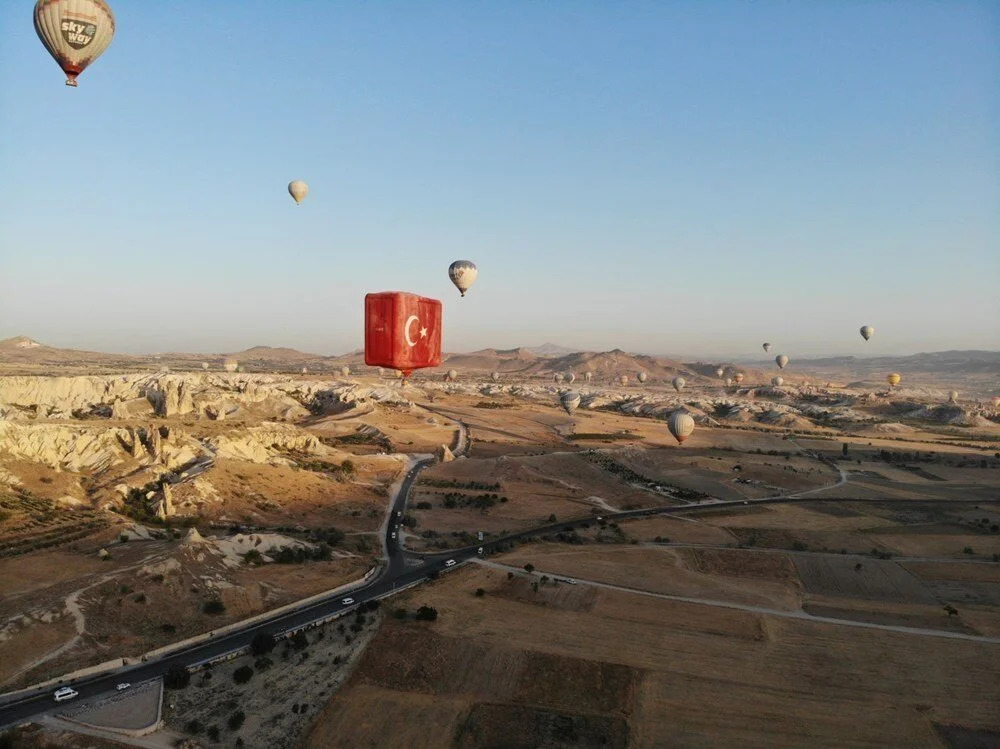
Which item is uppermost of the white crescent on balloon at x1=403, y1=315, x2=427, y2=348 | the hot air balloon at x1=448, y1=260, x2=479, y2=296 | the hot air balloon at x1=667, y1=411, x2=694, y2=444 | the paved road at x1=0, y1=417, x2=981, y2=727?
the hot air balloon at x1=448, y1=260, x2=479, y2=296

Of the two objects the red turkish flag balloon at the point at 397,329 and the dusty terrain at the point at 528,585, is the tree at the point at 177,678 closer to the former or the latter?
the dusty terrain at the point at 528,585

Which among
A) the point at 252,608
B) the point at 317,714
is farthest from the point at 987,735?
the point at 252,608

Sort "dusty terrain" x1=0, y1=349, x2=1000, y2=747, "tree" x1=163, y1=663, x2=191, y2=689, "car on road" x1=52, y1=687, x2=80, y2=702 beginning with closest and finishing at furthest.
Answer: "car on road" x1=52, y1=687, x2=80, y2=702
"dusty terrain" x1=0, y1=349, x2=1000, y2=747
"tree" x1=163, y1=663, x2=191, y2=689

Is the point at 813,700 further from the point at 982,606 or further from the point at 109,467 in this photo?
the point at 109,467

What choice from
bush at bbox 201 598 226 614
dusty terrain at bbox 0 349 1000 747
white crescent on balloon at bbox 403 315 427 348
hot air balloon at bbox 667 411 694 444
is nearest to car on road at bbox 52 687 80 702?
dusty terrain at bbox 0 349 1000 747

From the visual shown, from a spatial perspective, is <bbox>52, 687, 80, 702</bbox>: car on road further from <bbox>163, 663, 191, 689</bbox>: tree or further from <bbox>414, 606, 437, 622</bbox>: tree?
<bbox>414, 606, 437, 622</bbox>: tree

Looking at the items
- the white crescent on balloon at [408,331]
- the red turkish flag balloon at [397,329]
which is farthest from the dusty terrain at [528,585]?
the white crescent on balloon at [408,331]
